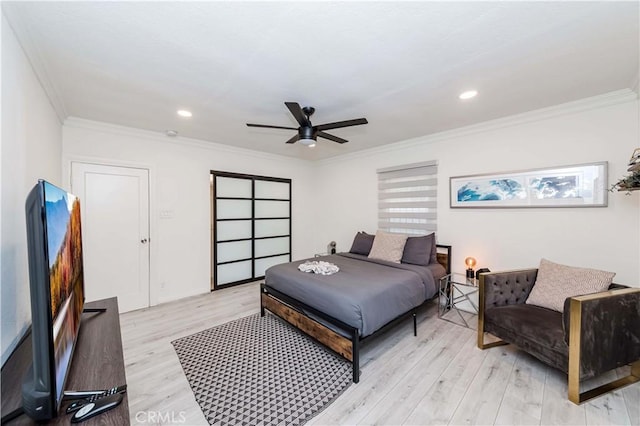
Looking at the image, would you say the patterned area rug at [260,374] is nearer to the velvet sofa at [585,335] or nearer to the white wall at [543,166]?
the velvet sofa at [585,335]

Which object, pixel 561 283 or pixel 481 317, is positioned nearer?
pixel 561 283

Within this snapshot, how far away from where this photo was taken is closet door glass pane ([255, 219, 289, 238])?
5.03 meters

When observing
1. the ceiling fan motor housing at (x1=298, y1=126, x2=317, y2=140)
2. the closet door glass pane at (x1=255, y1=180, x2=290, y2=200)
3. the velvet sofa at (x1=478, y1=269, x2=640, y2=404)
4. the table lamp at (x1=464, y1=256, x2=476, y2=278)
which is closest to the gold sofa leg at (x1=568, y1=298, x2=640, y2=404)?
the velvet sofa at (x1=478, y1=269, x2=640, y2=404)

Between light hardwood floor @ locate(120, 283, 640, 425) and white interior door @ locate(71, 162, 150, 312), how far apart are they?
812 mm

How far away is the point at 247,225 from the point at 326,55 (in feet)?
11.8

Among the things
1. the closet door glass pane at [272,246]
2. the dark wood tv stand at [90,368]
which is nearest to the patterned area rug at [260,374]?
the dark wood tv stand at [90,368]

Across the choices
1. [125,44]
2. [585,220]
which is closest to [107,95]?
[125,44]

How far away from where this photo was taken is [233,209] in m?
4.66

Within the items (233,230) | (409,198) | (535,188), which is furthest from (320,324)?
(535,188)

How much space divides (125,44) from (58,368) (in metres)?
1.94

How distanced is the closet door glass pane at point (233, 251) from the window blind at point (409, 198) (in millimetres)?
2523

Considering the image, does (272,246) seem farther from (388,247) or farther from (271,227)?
(388,247)

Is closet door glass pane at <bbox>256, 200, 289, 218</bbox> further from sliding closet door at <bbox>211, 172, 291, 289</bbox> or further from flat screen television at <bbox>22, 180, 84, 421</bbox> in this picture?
flat screen television at <bbox>22, 180, 84, 421</bbox>

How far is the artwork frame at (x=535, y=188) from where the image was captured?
2.63m
